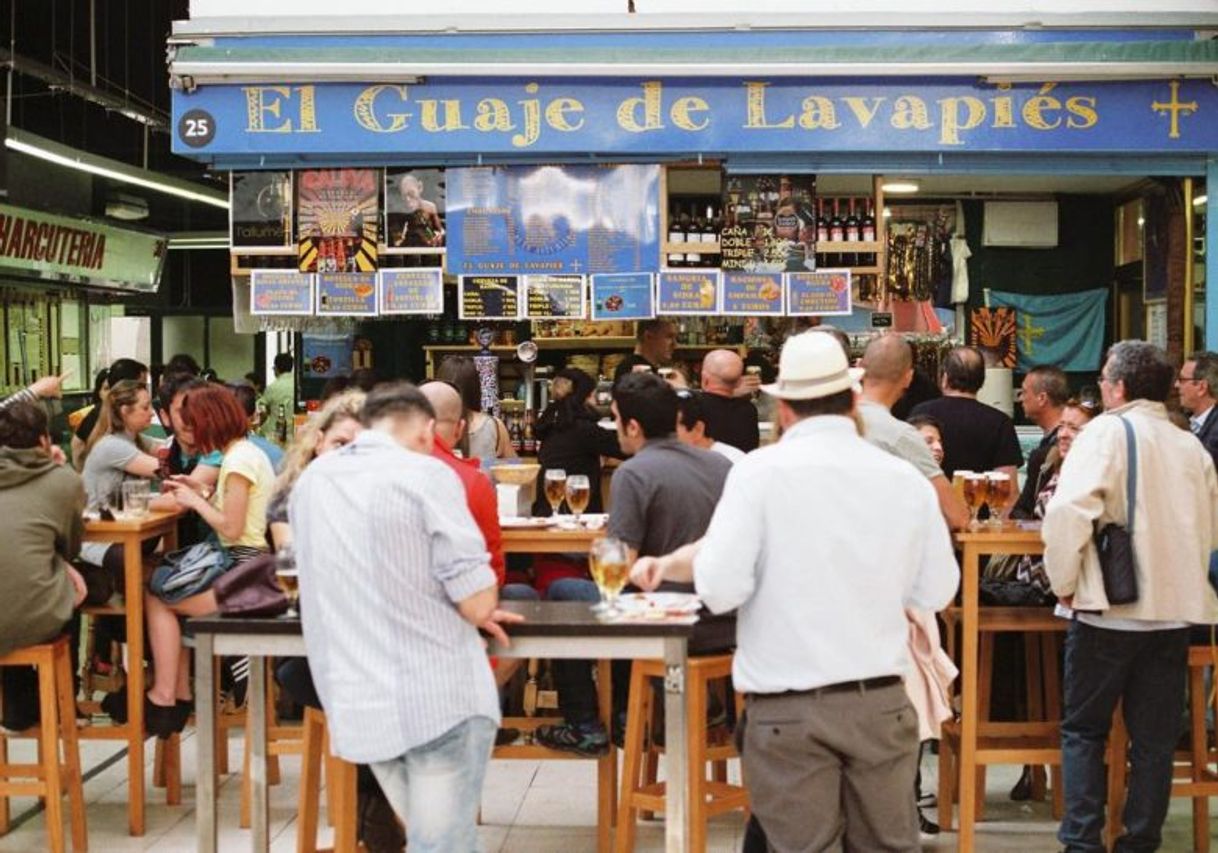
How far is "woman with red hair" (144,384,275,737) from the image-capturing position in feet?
20.5

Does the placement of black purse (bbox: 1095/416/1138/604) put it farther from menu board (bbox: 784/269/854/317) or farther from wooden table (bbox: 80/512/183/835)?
wooden table (bbox: 80/512/183/835)

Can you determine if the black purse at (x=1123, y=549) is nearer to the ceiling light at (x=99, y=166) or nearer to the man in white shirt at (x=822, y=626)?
the man in white shirt at (x=822, y=626)

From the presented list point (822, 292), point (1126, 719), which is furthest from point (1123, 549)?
point (822, 292)

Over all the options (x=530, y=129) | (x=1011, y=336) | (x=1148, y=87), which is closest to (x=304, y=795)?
(x=530, y=129)

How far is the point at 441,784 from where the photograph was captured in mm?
4074

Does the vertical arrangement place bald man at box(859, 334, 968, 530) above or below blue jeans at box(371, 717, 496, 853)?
above

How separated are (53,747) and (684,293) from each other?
13.2 feet

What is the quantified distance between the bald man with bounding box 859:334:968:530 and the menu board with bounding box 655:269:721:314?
7.99 feet

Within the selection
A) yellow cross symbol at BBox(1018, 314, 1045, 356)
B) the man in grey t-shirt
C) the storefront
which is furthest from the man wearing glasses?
yellow cross symbol at BBox(1018, 314, 1045, 356)

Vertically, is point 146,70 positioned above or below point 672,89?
above

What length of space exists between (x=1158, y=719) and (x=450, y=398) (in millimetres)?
2856

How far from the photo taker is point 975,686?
5.66 meters

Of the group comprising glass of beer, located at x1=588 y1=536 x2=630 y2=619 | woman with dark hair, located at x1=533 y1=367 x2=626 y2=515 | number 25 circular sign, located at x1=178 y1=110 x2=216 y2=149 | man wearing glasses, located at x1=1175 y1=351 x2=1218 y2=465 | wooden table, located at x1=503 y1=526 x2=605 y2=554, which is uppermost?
→ number 25 circular sign, located at x1=178 y1=110 x2=216 y2=149

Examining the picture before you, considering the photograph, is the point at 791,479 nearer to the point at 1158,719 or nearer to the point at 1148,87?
the point at 1158,719
